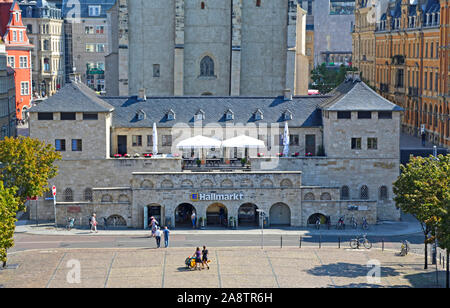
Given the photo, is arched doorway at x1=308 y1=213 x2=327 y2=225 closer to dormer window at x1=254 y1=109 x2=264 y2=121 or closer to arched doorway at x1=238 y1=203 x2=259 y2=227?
arched doorway at x1=238 y1=203 x2=259 y2=227

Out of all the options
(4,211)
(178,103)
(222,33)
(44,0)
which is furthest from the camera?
(44,0)

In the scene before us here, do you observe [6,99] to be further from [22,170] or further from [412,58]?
[412,58]

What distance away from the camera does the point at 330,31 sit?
193000 millimetres

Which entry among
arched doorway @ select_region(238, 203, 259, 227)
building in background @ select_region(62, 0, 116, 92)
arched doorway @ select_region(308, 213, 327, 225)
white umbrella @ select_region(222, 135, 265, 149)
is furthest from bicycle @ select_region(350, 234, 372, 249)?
building in background @ select_region(62, 0, 116, 92)

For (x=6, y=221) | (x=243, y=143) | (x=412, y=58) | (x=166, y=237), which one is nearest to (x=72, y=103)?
(x=243, y=143)

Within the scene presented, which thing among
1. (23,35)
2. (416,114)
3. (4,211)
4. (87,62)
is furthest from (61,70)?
(4,211)

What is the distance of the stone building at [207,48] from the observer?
97000mm

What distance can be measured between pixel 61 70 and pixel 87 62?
18.7ft

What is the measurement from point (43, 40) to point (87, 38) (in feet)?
43.1

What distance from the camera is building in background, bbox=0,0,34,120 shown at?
117 metres

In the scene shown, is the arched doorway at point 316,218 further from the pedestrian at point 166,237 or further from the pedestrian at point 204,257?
the pedestrian at point 204,257

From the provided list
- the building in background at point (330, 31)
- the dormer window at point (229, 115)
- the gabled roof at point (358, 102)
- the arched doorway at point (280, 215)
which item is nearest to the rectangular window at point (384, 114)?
the gabled roof at point (358, 102)

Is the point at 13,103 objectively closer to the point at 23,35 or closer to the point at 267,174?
the point at 23,35

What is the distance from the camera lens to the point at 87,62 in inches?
7028
